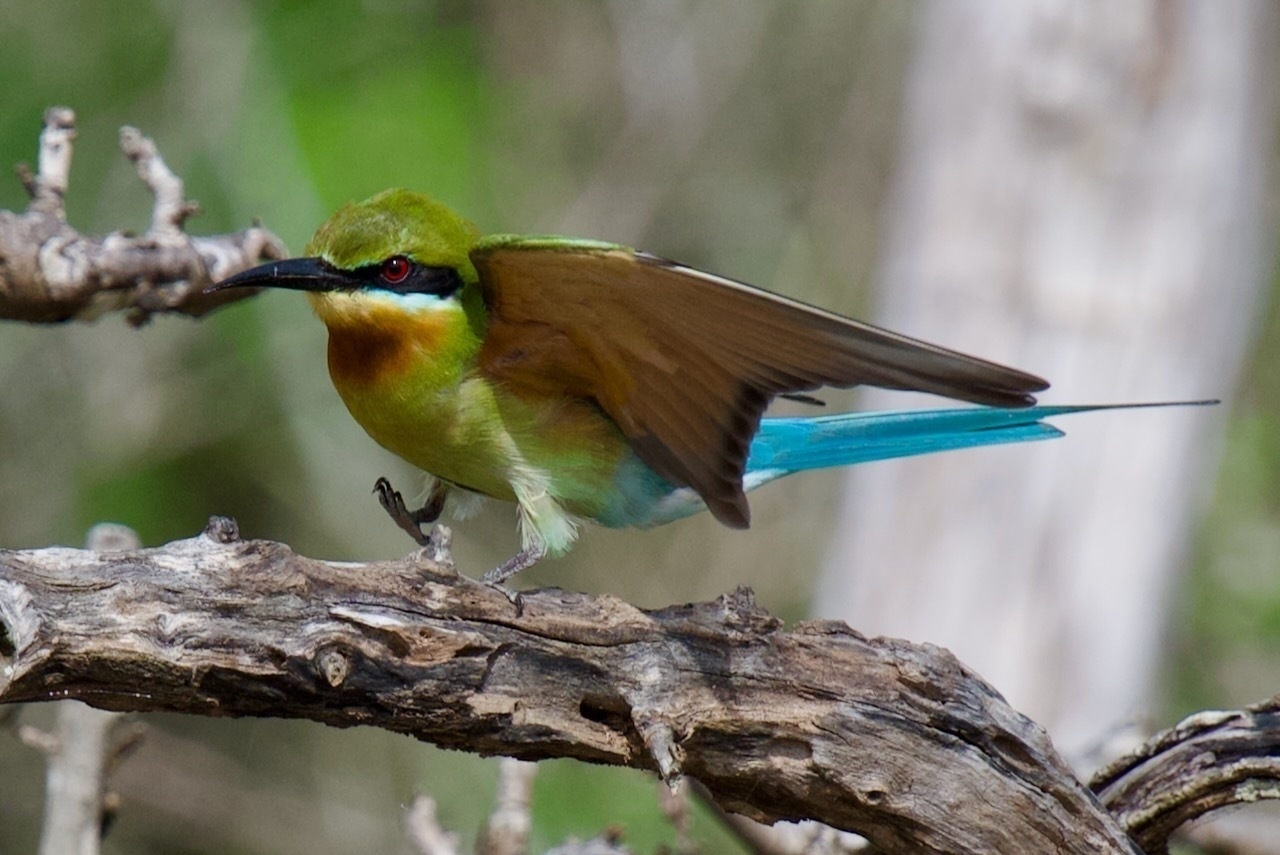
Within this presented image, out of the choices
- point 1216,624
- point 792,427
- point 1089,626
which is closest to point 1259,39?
point 1089,626

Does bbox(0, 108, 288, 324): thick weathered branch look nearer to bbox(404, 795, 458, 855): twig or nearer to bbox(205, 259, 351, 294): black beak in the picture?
bbox(205, 259, 351, 294): black beak

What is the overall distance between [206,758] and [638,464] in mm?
3511

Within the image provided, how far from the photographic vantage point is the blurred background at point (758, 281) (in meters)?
4.41

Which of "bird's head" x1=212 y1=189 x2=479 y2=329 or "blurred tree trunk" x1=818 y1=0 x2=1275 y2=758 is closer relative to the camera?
"bird's head" x1=212 y1=189 x2=479 y2=329

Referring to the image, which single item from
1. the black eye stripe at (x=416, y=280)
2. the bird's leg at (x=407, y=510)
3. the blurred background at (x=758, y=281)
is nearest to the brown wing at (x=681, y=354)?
the black eye stripe at (x=416, y=280)

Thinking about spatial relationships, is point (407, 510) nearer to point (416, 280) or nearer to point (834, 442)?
point (416, 280)

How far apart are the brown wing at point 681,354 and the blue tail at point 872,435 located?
42cm

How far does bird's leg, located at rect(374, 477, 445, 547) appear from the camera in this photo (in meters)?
2.55

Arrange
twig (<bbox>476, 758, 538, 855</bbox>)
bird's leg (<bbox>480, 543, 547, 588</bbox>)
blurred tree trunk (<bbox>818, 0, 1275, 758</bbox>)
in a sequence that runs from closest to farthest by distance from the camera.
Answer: bird's leg (<bbox>480, 543, 547, 588</bbox>)
twig (<bbox>476, 758, 538, 855</bbox>)
blurred tree trunk (<bbox>818, 0, 1275, 758</bbox>)

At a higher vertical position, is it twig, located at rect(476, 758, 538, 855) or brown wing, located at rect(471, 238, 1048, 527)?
brown wing, located at rect(471, 238, 1048, 527)

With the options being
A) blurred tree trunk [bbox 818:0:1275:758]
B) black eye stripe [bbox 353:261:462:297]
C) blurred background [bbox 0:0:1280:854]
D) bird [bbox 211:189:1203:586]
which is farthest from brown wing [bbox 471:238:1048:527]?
blurred tree trunk [bbox 818:0:1275:758]

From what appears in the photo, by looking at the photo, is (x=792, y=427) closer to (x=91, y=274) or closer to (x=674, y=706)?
(x=674, y=706)

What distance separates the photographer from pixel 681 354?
228 cm

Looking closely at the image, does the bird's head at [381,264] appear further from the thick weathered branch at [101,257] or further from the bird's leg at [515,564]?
the bird's leg at [515,564]
